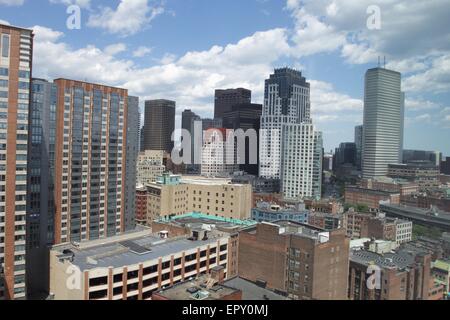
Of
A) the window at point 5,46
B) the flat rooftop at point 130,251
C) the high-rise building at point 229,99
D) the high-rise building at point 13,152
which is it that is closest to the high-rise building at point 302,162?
the high-rise building at point 229,99

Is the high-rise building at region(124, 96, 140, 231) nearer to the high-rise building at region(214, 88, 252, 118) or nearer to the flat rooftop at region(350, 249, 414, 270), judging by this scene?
the flat rooftop at region(350, 249, 414, 270)

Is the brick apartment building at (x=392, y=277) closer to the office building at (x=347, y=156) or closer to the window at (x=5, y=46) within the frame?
the window at (x=5, y=46)

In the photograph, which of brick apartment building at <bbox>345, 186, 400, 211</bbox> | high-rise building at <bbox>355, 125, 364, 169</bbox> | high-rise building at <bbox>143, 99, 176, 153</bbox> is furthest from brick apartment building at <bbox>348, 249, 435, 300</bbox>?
high-rise building at <bbox>143, 99, 176, 153</bbox>

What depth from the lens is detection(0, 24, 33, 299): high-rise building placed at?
13070 millimetres

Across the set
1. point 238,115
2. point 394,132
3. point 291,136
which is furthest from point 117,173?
point 394,132

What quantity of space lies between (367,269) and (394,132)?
46.7 m

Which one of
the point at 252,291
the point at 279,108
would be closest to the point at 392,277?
the point at 252,291

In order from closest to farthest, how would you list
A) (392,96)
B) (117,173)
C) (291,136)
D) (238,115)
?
(117,173), (291,136), (392,96), (238,115)

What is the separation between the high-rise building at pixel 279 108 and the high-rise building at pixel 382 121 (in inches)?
333

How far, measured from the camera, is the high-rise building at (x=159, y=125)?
65.9 meters

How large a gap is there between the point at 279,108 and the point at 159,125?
22.4 meters
